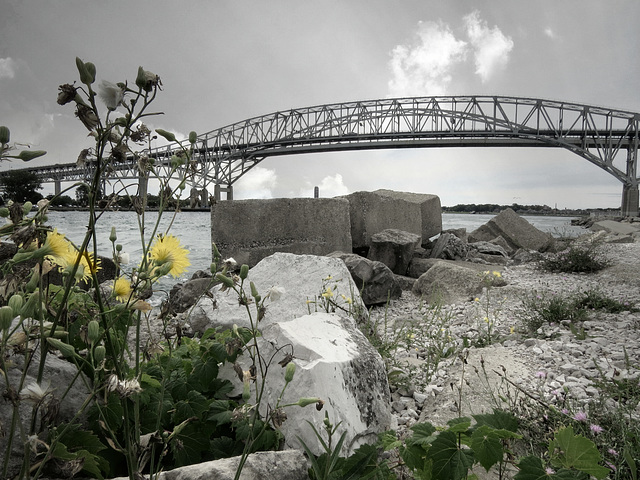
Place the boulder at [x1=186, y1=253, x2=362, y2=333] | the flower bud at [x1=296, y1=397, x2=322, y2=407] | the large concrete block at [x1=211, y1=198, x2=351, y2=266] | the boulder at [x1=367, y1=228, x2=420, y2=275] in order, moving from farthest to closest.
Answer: the boulder at [x1=367, y1=228, x2=420, y2=275]
the large concrete block at [x1=211, y1=198, x2=351, y2=266]
the boulder at [x1=186, y1=253, x2=362, y2=333]
the flower bud at [x1=296, y1=397, x2=322, y2=407]

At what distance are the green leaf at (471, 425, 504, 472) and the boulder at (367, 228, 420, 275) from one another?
4.91 metres

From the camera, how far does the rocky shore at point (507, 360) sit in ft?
6.54

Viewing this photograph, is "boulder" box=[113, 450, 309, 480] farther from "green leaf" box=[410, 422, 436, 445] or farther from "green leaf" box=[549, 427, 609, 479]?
"green leaf" box=[549, 427, 609, 479]

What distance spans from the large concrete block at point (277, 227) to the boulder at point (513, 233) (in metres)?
5.93

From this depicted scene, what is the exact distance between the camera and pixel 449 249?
24.3 ft

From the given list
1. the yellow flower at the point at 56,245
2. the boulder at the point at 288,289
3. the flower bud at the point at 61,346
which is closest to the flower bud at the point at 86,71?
the yellow flower at the point at 56,245

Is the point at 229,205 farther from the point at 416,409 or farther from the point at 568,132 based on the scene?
the point at 568,132

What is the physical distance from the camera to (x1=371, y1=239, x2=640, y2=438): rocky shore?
199cm

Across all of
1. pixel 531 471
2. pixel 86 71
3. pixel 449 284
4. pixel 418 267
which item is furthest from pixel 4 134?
pixel 418 267

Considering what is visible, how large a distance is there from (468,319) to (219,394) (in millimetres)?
2775

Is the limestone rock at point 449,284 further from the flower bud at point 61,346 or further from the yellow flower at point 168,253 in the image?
the flower bud at point 61,346

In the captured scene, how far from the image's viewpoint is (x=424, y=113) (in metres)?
47.3

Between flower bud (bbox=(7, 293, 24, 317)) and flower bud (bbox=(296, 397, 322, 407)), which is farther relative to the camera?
flower bud (bbox=(296, 397, 322, 407))

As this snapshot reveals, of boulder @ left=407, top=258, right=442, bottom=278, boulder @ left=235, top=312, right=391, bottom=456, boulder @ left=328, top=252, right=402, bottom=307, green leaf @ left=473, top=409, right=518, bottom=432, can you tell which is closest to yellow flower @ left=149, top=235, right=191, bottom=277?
boulder @ left=235, top=312, right=391, bottom=456
